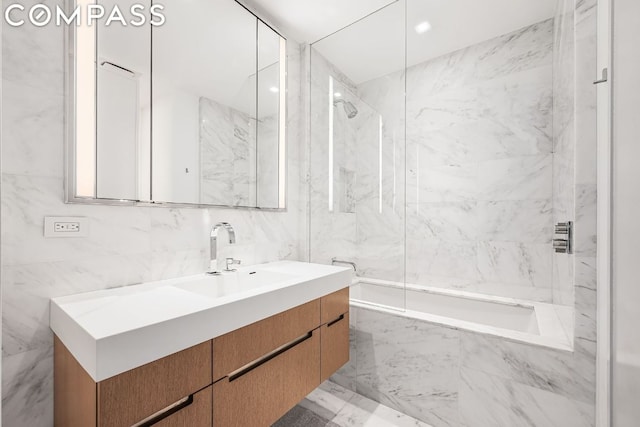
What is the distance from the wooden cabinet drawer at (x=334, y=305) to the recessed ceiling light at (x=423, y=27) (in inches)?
74.0

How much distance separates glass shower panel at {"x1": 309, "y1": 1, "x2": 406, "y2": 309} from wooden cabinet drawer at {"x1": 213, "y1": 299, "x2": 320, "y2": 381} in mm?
904

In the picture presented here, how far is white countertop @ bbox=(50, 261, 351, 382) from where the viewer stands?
0.70 m

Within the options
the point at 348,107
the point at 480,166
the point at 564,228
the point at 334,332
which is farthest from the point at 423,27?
the point at 334,332

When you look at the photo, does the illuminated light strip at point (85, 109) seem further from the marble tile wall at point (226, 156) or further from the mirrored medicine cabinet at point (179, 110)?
the marble tile wall at point (226, 156)

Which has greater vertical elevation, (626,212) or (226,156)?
(226,156)

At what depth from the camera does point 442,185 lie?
2359 millimetres

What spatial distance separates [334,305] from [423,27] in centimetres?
201

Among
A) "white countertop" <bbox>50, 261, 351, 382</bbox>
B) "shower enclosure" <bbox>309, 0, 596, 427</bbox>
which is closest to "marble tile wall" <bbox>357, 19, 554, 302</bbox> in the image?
"shower enclosure" <bbox>309, 0, 596, 427</bbox>

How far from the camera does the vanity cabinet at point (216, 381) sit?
0.72m

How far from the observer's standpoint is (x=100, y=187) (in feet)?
3.74

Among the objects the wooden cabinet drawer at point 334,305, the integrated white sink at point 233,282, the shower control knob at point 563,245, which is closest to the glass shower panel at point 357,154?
the wooden cabinet drawer at point 334,305

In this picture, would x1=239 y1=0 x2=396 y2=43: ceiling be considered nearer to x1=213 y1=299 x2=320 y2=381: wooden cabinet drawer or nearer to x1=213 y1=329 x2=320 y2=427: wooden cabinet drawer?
x1=213 y1=299 x2=320 y2=381: wooden cabinet drawer

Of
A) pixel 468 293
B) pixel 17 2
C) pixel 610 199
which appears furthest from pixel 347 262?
pixel 17 2

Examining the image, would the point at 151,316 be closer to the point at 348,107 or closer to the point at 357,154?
the point at 357,154
